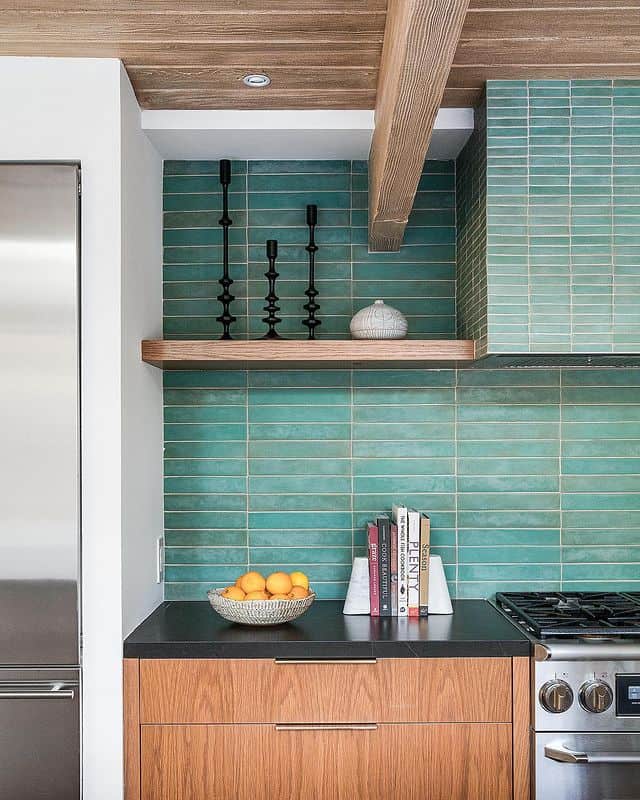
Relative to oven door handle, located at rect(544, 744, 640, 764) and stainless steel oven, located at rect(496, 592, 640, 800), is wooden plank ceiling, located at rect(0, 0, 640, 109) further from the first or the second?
oven door handle, located at rect(544, 744, 640, 764)

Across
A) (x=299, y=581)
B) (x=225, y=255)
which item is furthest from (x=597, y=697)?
(x=225, y=255)

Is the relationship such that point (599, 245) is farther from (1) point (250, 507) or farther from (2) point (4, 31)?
(2) point (4, 31)

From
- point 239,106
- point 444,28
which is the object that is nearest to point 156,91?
point 239,106

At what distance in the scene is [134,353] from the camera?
7.86 ft

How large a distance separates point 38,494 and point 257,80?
1280 mm

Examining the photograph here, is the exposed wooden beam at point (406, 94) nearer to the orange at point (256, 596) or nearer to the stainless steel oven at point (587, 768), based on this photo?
the orange at point (256, 596)

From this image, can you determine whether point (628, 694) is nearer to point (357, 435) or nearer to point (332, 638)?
point (332, 638)

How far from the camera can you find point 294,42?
211 cm

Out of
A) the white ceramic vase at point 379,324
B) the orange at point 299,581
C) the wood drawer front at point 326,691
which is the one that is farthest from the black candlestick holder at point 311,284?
the wood drawer front at point 326,691

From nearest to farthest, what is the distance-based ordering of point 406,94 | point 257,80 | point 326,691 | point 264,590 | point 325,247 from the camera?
point 406,94, point 326,691, point 257,80, point 264,590, point 325,247

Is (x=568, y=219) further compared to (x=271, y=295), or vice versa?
(x=271, y=295)

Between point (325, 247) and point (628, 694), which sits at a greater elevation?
point (325, 247)

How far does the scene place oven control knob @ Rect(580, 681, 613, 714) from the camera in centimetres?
214

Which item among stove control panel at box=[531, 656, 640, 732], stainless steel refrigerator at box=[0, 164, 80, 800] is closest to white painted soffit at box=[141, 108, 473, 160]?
stainless steel refrigerator at box=[0, 164, 80, 800]
